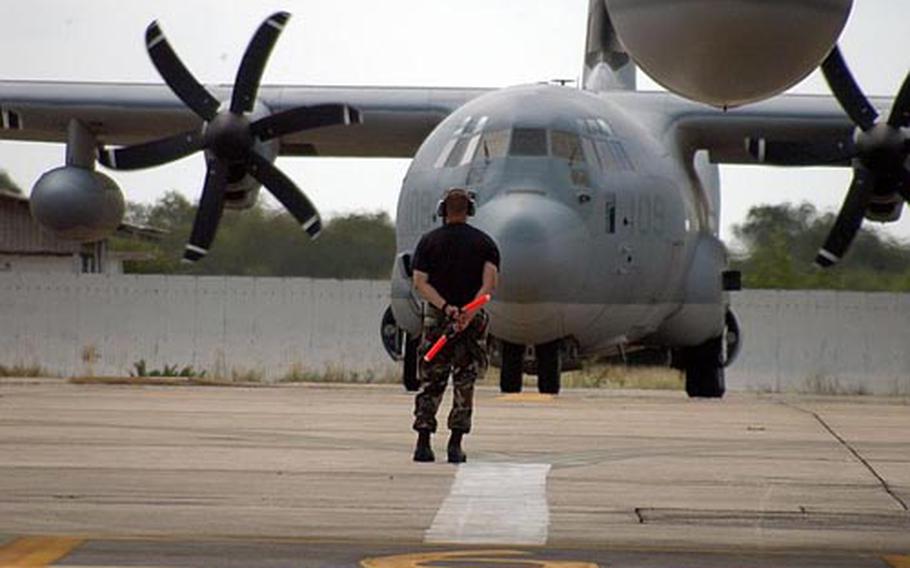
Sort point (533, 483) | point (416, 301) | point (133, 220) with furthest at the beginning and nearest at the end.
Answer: point (133, 220), point (416, 301), point (533, 483)

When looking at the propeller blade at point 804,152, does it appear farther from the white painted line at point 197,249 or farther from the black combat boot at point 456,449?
the black combat boot at point 456,449

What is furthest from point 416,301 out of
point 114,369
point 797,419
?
point 114,369

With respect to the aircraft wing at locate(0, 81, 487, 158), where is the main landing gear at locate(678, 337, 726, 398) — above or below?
below

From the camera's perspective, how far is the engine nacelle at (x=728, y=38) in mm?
8539

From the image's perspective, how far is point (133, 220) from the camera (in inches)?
1535

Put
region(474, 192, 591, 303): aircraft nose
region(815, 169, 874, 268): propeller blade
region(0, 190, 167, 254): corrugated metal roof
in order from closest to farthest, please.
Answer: region(474, 192, 591, 303): aircraft nose < region(815, 169, 874, 268): propeller blade < region(0, 190, 167, 254): corrugated metal roof

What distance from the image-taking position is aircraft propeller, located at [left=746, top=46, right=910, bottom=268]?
76.7 ft

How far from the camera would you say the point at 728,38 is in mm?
8586

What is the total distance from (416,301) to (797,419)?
574cm

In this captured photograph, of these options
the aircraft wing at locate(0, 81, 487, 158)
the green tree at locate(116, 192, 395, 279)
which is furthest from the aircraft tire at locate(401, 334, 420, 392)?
the green tree at locate(116, 192, 395, 279)

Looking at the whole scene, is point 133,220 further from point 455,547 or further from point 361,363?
point 455,547

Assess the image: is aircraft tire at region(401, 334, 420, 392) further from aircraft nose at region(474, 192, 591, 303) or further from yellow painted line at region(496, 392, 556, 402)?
aircraft nose at region(474, 192, 591, 303)

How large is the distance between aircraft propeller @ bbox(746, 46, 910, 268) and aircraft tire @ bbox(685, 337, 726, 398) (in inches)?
111

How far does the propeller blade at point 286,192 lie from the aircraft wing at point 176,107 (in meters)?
1.61
